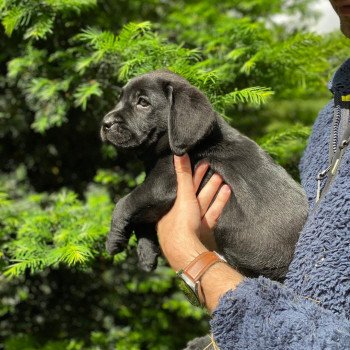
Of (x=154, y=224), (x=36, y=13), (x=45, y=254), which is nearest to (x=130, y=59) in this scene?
(x=36, y=13)

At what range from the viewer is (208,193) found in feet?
8.18

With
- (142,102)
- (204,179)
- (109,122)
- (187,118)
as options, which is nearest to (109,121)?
(109,122)

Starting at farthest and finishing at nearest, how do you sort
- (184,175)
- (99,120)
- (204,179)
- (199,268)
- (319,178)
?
(99,120), (204,179), (184,175), (319,178), (199,268)

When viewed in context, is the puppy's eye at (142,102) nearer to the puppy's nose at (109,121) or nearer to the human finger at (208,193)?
the puppy's nose at (109,121)

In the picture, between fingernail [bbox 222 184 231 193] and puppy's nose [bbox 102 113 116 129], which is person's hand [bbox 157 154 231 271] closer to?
fingernail [bbox 222 184 231 193]

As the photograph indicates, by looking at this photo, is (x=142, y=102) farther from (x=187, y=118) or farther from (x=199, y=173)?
(x=199, y=173)

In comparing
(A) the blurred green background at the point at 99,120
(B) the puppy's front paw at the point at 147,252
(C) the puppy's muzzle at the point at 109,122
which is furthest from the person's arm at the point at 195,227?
(A) the blurred green background at the point at 99,120

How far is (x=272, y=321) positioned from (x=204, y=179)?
3.29ft

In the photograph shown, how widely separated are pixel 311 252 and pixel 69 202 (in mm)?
1941

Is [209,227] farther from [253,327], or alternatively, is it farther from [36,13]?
[36,13]

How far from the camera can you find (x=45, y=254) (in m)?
2.89

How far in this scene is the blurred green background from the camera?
9.75 ft

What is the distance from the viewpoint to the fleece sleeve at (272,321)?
158cm

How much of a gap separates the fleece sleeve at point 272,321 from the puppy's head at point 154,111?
2.98ft
